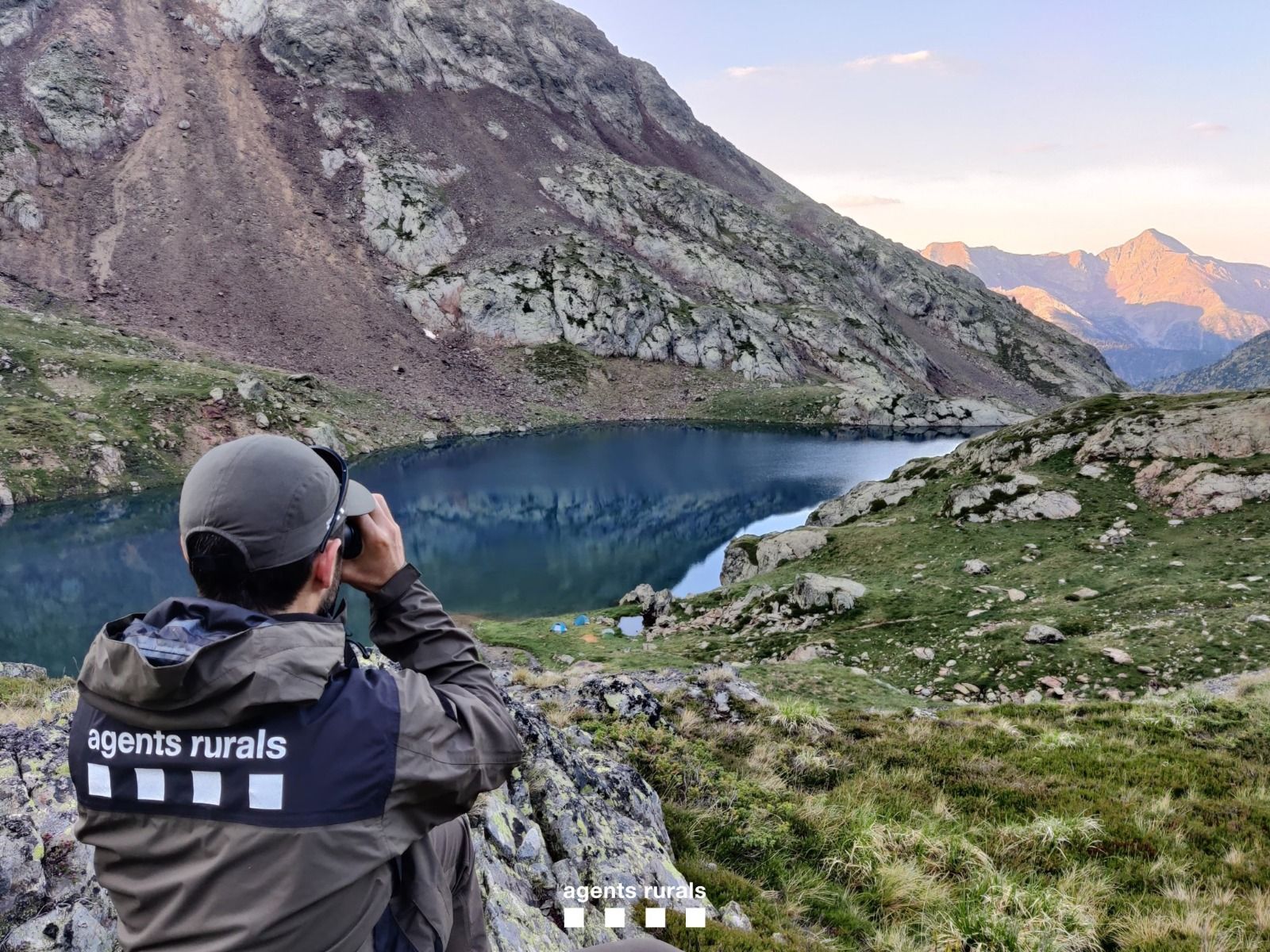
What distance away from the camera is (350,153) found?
11369 centimetres

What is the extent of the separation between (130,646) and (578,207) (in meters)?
136

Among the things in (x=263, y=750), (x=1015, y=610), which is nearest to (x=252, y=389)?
(x=1015, y=610)

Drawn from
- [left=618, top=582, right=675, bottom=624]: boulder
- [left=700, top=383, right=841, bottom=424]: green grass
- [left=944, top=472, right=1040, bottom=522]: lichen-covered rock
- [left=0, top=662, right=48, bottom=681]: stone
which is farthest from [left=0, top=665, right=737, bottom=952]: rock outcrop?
[left=700, top=383, right=841, bottom=424]: green grass

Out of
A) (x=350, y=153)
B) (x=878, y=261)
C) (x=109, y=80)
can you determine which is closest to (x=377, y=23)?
(x=350, y=153)

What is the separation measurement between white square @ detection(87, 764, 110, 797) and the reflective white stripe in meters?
0.15

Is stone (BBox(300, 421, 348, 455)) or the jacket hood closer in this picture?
the jacket hood

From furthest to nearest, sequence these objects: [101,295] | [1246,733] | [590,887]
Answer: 1. [101,295]
2. [1246,733]
3. [590,887]

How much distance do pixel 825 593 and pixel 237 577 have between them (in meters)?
24.9

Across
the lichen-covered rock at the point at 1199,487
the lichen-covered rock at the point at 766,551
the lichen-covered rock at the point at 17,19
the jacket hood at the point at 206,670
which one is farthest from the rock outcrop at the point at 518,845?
the lichen-covered rock at the point at 17,19

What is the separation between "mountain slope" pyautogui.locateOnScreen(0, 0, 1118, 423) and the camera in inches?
3548

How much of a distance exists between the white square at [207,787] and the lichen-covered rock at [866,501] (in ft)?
117

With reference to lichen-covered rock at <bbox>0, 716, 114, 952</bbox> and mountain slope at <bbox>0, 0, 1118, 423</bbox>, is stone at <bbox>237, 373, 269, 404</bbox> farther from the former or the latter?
lichen-covered rock at <bbox>0, 716, 114, 952</bbox>

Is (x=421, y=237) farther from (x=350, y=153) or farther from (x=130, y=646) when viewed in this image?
(x=130, y=646)

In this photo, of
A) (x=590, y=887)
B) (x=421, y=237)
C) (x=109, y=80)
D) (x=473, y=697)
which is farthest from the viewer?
(x=421, y=237)
